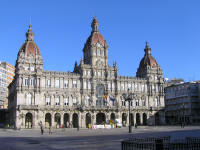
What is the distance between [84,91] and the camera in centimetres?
8938

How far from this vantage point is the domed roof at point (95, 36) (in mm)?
96444

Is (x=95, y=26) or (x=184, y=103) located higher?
(x=95, y=26)

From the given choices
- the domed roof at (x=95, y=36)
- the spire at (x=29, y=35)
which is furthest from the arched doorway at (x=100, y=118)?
the spire at (x=29, y=35)

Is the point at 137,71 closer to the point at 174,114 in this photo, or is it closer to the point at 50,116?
the point at 174,114

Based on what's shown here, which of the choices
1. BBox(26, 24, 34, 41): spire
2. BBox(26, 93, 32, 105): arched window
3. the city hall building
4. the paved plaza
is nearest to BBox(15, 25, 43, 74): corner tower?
the city hall building

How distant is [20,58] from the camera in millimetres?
83250

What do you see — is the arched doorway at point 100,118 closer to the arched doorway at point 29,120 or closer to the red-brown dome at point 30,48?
the arched doorway at point 29,120

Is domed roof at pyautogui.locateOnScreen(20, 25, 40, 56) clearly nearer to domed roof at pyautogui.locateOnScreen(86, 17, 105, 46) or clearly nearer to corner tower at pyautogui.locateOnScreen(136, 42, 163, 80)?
domed roof at pyautogui.locateOnScreen(86, 17, 105, 46)

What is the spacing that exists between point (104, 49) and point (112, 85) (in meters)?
13.5

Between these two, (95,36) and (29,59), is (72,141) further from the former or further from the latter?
(95,36)

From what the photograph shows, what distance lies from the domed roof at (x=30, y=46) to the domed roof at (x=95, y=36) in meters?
20.0

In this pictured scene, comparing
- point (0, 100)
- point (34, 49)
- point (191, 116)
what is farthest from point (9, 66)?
point (191, 116)

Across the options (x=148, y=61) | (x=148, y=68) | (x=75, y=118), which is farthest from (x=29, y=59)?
(x=148, y=61)

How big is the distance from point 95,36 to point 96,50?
20.1 ft
